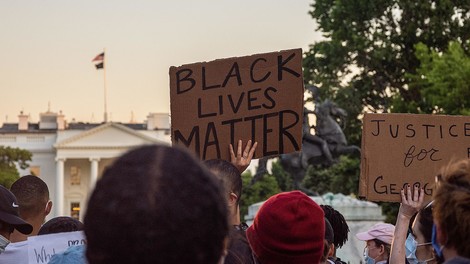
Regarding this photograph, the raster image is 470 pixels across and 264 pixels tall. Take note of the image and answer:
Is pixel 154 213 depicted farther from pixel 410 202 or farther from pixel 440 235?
pixel 410 202

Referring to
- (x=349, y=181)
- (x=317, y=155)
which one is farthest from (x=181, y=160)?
Answer: (x=349, y=181)

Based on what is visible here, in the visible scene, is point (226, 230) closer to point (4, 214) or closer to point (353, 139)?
point (4, 214)

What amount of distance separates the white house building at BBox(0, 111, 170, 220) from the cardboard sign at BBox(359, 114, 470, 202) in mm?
89985

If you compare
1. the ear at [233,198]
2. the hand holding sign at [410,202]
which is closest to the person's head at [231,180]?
the ear at [233,198]

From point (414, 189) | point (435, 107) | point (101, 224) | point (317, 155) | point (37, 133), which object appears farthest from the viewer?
point (37, 133)

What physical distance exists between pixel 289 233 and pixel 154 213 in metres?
1.02

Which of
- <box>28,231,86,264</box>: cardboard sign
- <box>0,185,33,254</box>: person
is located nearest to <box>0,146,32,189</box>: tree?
<box>0,185,33,254</box>: person

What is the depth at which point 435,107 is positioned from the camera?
3422 cm

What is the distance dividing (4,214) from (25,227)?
15 cm

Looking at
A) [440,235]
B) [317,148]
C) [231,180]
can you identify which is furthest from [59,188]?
[440,235]

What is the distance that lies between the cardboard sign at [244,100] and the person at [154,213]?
307cm

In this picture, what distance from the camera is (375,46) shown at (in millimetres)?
37219

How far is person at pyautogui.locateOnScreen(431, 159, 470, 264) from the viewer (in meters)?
2.52

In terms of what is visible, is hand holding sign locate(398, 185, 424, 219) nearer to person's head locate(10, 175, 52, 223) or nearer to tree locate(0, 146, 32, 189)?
person's head locate(10, 175, 52, 223)
